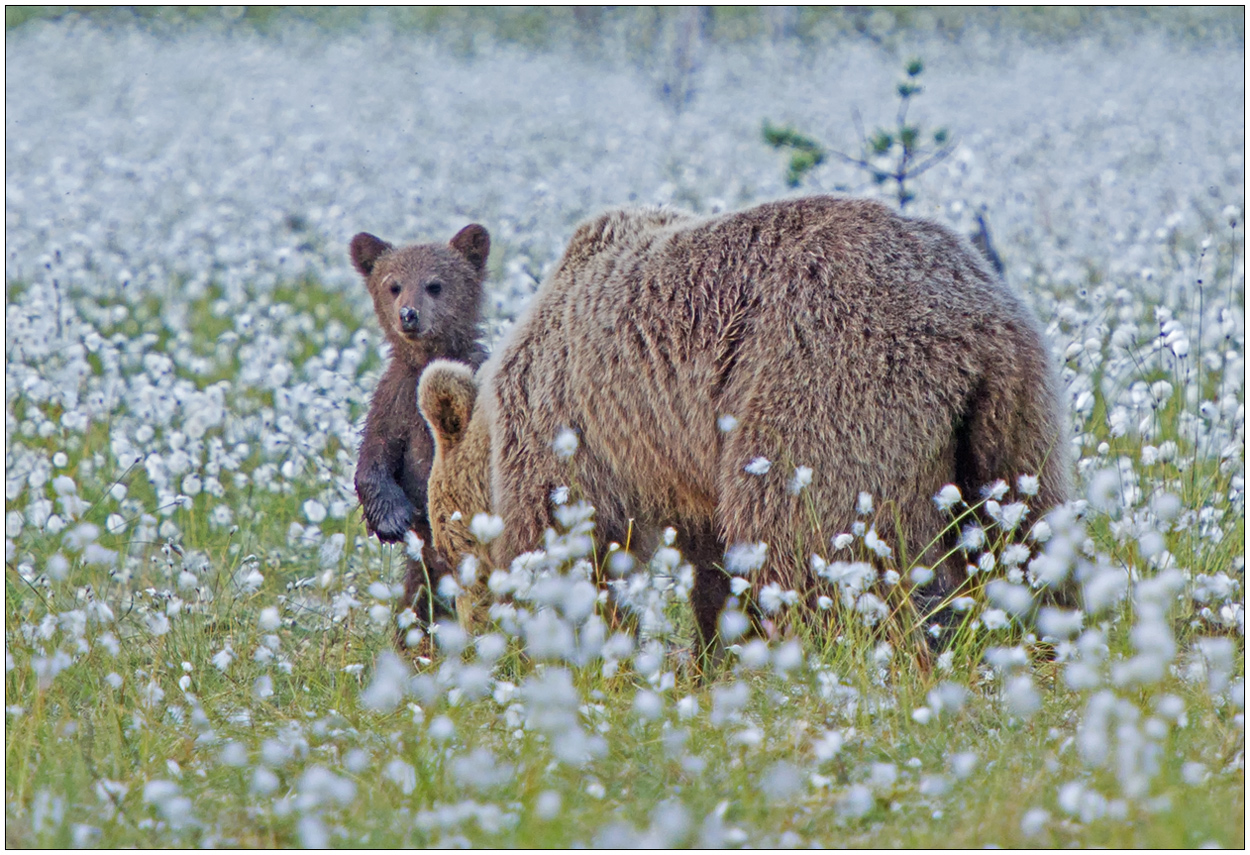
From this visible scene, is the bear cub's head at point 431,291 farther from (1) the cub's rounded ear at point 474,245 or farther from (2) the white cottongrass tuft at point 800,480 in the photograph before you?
(2) the white cottongrass tuft at point 800,480

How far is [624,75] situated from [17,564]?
62.3ft

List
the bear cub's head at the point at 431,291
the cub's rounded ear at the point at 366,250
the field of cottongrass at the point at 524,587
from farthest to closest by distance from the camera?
the cub's rounded ear at the point at 366,250 < the bear cub's head at the point at 431,291 < the field of cottongrass at the point at 524,587

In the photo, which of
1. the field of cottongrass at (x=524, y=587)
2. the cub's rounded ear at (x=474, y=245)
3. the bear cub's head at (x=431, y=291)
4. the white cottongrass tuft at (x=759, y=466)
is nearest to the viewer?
the field of cottongrass at (x=524, y=587)

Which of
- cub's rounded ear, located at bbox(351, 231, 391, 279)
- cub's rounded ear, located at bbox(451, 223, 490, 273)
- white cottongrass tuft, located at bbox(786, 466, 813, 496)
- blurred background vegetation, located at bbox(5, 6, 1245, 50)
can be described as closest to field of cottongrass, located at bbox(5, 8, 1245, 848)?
white cottongrass tuft, located at bbox(786, 466, 813, 496)

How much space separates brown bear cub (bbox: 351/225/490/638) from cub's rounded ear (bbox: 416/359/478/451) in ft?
2.36

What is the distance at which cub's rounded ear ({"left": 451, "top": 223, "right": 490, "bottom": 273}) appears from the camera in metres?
6.81

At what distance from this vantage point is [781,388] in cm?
430

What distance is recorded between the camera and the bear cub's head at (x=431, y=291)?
6418 mm

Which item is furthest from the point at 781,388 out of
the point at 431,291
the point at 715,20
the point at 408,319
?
the point at 715,20

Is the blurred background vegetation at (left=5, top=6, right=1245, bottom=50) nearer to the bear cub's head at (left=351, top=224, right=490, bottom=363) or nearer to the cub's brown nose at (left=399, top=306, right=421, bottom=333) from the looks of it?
the bear cub's head at (left=351, top=224, right=490, bottom=363)

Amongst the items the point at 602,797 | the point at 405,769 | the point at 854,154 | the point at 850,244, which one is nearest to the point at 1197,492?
the point at 850,244

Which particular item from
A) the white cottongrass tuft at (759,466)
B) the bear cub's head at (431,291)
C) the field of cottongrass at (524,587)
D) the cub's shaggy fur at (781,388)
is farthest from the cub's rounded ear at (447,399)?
the white cottongrass tuft at (759,466)

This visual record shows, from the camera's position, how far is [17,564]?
644cm

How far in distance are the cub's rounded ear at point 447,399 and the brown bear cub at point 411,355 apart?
2.36 ft
